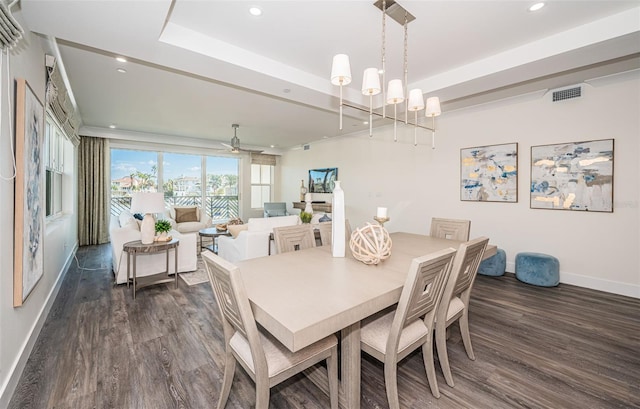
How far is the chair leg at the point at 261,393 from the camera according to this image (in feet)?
3.94

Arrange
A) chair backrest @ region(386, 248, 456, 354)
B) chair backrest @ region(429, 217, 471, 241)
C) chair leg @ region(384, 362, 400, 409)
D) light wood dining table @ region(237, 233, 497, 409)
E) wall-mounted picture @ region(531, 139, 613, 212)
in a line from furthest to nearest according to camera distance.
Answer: wall-mounted picture @ region(531, 139, 613, 212), chair backrest @ region(429, 217, 471, 241), chair leg @ region(384, 362, 400, 409), chair backrest @ region(386, 248, 456, 354), light wood dining table @ region(237, 233, 497, 409)

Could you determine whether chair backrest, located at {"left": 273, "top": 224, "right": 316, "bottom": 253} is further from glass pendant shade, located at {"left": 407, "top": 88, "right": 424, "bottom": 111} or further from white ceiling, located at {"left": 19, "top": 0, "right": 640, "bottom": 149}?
white ceiling, located at {"left": 19, "top": 0, "right": 640, "bottom": 149}

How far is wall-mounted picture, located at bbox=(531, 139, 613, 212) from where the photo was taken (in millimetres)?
3244

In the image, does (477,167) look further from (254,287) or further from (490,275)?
(254,287)

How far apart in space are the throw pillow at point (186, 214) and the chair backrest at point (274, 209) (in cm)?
207

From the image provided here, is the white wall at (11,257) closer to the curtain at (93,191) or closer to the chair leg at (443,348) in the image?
the chair leg at (443,348)

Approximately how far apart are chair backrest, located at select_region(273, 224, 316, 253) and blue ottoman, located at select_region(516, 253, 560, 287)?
3.02 metres

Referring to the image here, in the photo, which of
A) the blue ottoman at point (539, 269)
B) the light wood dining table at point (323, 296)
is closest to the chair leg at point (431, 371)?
the light wood dining table at point (323, 296)

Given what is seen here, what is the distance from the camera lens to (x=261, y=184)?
877 cm

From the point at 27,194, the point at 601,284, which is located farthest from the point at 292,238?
the point at 601,284

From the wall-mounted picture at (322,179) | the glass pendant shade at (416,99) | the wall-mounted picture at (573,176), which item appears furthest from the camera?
the wall-mounted picture at (322,179)

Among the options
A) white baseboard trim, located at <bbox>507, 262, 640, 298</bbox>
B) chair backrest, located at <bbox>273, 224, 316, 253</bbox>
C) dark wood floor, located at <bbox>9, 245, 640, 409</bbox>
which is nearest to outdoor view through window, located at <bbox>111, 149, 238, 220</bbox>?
dark wood floor, located at <bbox>9, 245, 640, 409</bbox>

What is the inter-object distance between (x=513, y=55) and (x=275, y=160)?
279 inches

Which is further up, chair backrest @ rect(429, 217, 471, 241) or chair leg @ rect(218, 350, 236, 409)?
chair backrest @ rect(429, 217, 471, 241)
